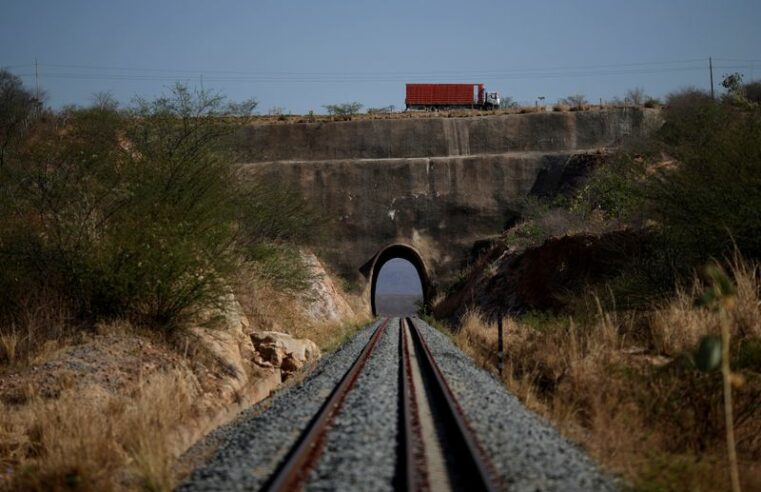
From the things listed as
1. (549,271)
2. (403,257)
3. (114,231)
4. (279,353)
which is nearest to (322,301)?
(549,271)

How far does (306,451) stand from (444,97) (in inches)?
1902

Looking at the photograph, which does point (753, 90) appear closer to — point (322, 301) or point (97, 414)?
point (322, 301)

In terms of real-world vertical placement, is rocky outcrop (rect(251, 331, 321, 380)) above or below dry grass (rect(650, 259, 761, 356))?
below

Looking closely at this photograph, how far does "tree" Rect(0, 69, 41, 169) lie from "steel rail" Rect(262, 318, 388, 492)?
80.9 ft

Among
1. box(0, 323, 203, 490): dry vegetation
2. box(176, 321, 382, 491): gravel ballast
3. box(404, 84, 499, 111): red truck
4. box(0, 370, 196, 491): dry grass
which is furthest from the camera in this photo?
box(404, 84, 499, 111): red truck

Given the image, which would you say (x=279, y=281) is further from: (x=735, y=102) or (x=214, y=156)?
(x=735, y=102)

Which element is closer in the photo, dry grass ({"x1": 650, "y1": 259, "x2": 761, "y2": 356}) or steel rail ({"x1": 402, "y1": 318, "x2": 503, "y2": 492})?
steel rail ({"x1": 402, "y1": 318, "x2": 503, "y2": 492})

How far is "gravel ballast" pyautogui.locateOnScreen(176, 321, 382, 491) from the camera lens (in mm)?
6619

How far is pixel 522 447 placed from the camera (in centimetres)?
753

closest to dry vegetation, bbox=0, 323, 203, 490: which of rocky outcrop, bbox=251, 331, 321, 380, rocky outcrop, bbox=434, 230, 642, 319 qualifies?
rocky outcrop, bbox=251, 331, 321, 380

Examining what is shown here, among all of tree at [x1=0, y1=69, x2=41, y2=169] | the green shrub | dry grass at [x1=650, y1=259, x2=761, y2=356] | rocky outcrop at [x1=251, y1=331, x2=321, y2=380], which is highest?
tree at [x1=0, y1=69, x2=41, y2=169]

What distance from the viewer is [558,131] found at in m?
44.2

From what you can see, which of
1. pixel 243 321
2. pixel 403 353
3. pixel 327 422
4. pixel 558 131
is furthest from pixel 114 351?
pixel 558 131

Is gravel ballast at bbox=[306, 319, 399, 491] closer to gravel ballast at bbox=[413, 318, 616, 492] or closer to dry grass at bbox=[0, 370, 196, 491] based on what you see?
gravel ballast at bbox=[413, 318, 616, 492]
